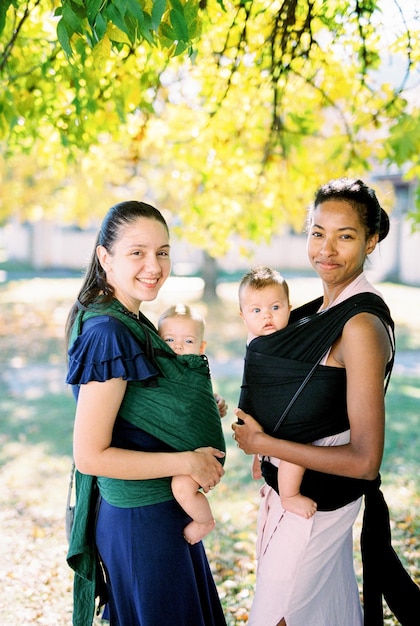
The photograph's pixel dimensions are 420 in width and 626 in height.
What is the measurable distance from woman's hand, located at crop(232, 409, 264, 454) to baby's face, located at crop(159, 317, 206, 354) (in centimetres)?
30

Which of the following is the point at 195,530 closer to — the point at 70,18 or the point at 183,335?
the point at 183,335

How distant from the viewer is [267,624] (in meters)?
2.44

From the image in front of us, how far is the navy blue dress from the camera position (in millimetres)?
2145

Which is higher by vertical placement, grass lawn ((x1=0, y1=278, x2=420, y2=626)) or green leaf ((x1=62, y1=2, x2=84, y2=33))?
green leaf ((x1=62, y1=2, x2=84, y2=33))

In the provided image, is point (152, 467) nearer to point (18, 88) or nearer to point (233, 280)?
point (18, 88)

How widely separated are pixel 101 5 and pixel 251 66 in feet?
13.1

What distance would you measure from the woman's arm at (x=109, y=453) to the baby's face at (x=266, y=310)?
613mm

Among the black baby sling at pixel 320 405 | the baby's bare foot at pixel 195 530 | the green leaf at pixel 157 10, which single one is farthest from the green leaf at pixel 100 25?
the baby's bare foot at pixel 195 530

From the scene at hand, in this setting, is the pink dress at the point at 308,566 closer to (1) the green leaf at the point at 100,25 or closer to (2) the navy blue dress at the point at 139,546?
(2) the navy blue dress at the point at 139,546

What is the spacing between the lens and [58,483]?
6297mm

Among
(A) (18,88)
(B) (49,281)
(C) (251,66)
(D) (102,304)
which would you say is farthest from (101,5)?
(B) (49,281)

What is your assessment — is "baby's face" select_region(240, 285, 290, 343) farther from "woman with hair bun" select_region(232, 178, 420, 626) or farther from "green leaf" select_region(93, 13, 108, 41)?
"green leaf" select_region(93, 13, 108, 41)

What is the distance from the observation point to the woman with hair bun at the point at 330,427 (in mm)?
2232

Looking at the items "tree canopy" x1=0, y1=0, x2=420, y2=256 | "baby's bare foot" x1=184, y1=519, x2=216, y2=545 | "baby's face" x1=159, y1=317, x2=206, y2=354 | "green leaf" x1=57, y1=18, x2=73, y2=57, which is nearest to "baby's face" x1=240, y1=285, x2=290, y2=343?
"baby's face" x1=159, y1=317, x2=206, y2=354
